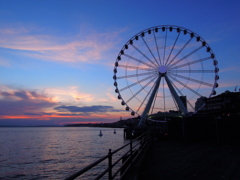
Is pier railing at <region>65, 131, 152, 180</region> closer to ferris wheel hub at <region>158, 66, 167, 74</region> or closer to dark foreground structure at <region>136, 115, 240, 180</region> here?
dark foreground structure at <region>136, 115, 240, 180</region>

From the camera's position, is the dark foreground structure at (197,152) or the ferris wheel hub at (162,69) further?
the ferris wheel hub at (162,69)

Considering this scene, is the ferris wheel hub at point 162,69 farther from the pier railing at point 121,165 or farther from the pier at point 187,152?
the pier railing at point 121,165

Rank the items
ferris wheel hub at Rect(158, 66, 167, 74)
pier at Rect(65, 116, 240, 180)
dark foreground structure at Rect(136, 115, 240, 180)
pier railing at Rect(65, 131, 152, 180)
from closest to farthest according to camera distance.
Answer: pier railing at Rect(65, 131, 152, 180) < pier at Rect(65, 116, 240, 180) < dark foreground structure at Rect(136, 115, 240, 180) < ferris wheel hub at Rect(158, 66, 167, 74)

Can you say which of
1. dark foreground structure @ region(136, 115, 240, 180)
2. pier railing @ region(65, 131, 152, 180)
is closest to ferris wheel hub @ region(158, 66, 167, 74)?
dark foreground structure @ region(136, 115, 240, 180)

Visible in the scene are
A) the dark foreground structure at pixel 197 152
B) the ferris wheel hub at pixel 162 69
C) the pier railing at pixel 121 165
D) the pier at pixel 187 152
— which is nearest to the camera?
the pier railing at pixel 121 165

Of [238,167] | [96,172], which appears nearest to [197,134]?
[96,172]

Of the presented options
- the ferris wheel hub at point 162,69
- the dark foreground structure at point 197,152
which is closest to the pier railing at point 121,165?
the dark foreground structure at point 197,152

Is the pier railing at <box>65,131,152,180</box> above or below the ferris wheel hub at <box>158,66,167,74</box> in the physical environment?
below

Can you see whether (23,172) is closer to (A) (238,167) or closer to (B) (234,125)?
(A) (238,167)

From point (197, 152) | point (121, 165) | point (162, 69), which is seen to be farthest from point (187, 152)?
point (162, 69)

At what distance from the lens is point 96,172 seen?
18.1 meters

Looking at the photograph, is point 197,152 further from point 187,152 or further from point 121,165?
point 121,165

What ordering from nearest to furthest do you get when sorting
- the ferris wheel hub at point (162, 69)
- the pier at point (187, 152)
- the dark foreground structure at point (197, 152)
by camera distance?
the pier at point (187, 152)
the dark foreground structure at point (197, 152)
the ferris wheel hub at point (162, 69)

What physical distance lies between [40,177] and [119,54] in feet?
82.2
